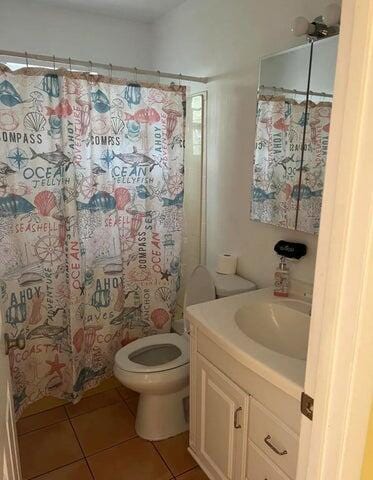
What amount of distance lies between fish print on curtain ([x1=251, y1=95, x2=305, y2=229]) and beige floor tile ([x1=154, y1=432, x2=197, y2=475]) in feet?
4.10

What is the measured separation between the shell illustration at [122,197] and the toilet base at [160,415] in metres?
1.04

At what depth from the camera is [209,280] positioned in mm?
1945

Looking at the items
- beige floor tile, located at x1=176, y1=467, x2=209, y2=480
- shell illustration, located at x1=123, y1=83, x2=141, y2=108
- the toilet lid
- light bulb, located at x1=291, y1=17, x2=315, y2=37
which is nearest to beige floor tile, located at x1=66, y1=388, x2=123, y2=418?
the toilet lid

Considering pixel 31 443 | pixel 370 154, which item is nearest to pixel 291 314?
pixel 370 154

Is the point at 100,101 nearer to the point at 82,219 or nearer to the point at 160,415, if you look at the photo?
the point at 82,219

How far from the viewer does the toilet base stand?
6.19ft

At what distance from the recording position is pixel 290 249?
5.50 ft

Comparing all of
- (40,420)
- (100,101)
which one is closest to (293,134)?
(100,101)

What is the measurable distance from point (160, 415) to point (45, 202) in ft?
4.21

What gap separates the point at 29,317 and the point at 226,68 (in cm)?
179

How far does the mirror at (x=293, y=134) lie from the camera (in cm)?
152

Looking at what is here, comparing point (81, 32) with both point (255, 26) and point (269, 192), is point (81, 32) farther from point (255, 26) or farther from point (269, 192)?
point (269, 192)

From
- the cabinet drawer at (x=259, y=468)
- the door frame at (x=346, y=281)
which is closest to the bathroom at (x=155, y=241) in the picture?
the cabinet drawer at (x=259, y=468)

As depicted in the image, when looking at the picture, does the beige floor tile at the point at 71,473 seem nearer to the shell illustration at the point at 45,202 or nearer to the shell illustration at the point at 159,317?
the shell illustration at the point at 159,317
